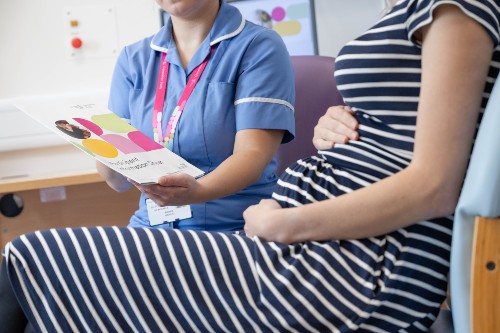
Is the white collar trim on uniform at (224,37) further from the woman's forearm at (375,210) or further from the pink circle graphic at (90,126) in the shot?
the woman's forearm at (375,210)

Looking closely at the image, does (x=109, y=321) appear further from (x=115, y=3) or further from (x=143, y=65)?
(x=115, y=3)

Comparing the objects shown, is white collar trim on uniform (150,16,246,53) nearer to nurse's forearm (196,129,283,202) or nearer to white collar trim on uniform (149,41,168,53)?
white collar trim on uniform (149,41,168,53)

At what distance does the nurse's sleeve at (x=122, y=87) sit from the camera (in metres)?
1.58

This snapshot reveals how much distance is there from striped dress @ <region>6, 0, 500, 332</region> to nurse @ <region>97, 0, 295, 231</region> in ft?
1.48

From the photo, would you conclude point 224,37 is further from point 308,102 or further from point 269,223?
point 269,223

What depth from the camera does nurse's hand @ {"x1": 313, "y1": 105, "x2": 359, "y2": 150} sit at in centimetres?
101

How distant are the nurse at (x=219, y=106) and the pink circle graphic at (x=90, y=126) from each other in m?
0.26

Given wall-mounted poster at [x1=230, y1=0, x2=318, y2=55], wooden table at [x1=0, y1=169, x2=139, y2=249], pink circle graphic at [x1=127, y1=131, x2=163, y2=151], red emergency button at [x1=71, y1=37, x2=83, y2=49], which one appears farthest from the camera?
red emergency button at [x1=71, y1=37, x2=83, y2=49]

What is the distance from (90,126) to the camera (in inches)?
45.9

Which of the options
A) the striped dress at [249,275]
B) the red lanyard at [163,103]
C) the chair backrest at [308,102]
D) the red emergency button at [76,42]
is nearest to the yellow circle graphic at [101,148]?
the striped dress at [249,275]

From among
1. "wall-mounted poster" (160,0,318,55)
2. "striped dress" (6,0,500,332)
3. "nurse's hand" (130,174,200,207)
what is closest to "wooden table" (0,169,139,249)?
"wall-mounted poster" (160,0,318,55)

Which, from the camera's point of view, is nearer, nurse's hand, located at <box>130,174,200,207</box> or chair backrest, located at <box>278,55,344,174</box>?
nurse's hand, located at <box>130,174,200,207</box>

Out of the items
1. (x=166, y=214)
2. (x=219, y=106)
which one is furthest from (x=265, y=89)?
(x=166, y=214)

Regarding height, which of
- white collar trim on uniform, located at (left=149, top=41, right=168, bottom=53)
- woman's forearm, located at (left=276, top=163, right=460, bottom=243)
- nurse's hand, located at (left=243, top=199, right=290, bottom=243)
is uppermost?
white collar trim on uniform, located at (left=149, top=41, right=168, bottom=53)
